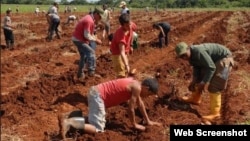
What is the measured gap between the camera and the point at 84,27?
31.1 ft

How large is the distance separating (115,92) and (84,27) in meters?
2.98

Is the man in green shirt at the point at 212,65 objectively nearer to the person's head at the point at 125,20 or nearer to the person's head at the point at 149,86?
the person's head at the point at 125,20

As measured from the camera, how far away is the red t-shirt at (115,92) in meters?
6.84

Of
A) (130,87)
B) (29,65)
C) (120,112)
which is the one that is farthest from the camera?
(29,65)

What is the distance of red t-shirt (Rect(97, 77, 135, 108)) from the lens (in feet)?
22.5

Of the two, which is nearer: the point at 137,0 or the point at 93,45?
the point at 93,45

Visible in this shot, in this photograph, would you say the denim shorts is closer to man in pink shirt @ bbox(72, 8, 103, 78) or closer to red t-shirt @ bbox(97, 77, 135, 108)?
red t-shirt @ bbox(97, 77, 135, 108)

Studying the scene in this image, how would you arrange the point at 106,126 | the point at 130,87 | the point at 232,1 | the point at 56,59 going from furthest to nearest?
the point at 232,1
the point at 56,59
the point at 106,126
the point at 130,87

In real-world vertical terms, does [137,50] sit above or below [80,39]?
below

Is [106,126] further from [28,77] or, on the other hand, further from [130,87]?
[28,77]

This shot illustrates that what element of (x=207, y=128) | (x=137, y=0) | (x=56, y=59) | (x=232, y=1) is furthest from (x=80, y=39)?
(x=137, y=0)

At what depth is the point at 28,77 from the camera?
38.2ft

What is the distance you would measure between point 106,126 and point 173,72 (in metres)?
4.43

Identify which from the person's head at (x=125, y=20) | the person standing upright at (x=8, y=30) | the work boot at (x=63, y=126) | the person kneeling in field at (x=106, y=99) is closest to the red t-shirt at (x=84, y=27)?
the person's head at (x=125, y=20)
